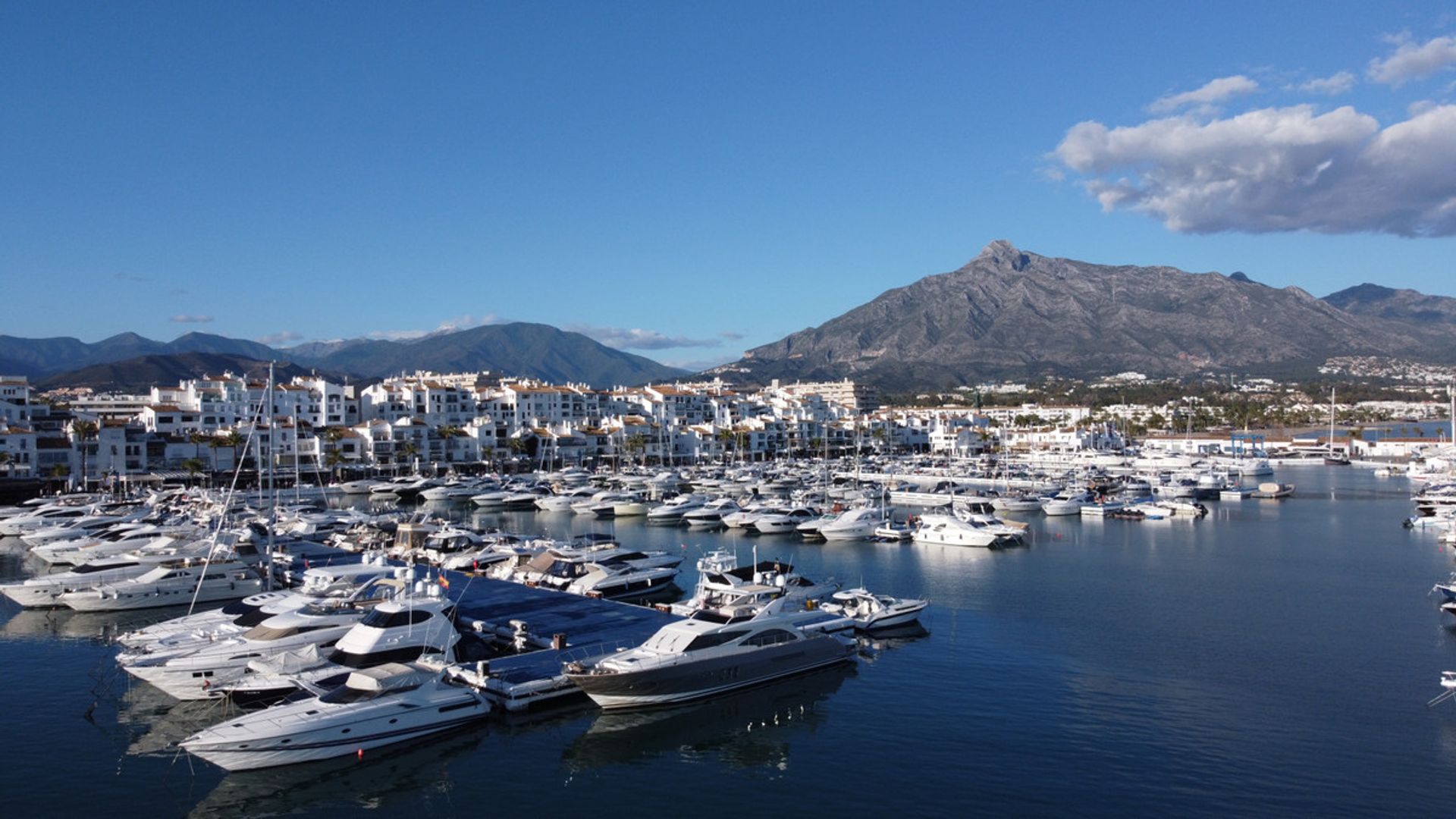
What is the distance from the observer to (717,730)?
2006 cm

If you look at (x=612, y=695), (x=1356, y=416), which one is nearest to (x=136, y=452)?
(x=612, y=695)

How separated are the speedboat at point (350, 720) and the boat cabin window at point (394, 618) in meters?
1.05

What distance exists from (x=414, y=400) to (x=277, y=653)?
89.0 metres

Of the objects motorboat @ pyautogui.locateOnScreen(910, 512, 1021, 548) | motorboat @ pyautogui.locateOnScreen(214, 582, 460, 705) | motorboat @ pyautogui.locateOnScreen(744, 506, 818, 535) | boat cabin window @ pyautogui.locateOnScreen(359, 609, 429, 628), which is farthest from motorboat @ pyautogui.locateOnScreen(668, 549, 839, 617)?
motorboat @ pyautogui.locateOnScreen(744, 506, 818, 535)

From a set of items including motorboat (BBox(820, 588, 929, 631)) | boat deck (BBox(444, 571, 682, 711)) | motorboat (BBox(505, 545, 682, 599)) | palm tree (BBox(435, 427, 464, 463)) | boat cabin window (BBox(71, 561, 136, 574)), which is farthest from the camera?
palm tree (BBox(435, 427, 464, 463))

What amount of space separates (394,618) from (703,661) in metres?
7.04

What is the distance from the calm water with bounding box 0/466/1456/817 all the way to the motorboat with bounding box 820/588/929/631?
0.91 metres

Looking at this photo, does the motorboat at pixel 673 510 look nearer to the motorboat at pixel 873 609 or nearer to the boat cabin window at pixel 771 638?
the motorboat at pixel 873 609

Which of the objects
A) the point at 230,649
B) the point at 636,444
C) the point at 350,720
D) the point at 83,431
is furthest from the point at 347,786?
the point at 636,444

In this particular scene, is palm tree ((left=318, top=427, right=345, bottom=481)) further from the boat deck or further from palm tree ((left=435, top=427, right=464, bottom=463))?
the boat deck

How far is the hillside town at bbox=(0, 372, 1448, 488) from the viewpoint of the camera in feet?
265

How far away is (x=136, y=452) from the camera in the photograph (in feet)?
269

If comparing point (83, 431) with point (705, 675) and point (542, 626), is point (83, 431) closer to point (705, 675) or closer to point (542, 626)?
point (542, 626)

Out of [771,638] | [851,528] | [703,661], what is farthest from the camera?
[851,528]
